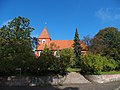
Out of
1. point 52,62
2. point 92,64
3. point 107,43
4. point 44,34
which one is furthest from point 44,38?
point 52,62

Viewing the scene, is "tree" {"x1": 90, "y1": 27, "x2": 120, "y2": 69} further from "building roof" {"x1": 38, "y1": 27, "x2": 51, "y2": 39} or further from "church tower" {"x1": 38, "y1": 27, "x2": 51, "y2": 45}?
"building roof" {"x1": 38, "y1": 27, "x2": 51, "y2": 39}

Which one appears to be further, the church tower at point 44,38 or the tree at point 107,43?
the church tower at point 44,38

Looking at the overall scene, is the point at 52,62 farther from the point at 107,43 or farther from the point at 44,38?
the point at 44,38

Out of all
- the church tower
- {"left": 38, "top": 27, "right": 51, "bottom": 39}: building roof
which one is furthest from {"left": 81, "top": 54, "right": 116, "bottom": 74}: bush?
{"left": 38, "top": 27, "right": 51, "bottom": 39}: building roof

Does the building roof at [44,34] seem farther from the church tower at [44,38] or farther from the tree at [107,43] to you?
the tree at [107,43]

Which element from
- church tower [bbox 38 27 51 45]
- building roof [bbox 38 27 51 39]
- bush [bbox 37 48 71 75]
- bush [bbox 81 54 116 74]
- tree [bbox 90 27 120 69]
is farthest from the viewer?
building roof [bbox 38 27 51 39]

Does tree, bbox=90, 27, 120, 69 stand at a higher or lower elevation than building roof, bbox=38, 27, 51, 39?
lower

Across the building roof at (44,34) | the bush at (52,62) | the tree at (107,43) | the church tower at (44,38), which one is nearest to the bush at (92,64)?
the bush at (52,62)

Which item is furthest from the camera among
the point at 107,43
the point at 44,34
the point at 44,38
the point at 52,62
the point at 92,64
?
the point at 44,34

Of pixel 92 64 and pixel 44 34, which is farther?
pixel 44 34

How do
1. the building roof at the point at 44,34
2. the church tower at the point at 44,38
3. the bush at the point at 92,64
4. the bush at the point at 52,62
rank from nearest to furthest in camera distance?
the bush at the point at 52,62 < the bush at the point at 92,64 < the church tower at the point at 44,38 < the building roof at the point at 44,34

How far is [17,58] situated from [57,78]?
5.87 meters

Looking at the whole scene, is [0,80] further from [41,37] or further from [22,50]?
[41,37]

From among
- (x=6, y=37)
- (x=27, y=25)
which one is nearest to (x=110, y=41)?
(x=27, y=25)
